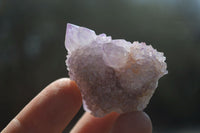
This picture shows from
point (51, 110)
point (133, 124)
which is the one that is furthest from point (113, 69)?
point (51, 110)

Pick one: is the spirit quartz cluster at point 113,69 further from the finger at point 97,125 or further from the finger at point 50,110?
the finger at point 97,125

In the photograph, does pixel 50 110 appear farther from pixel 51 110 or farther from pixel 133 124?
pixel 133 124

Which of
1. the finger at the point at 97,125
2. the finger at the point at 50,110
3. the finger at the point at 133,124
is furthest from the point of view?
the finger at the point at 97,125

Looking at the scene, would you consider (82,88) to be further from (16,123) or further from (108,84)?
(16,123)

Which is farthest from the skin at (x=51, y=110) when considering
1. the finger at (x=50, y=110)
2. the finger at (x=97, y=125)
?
the finger at (x=97, y=125)

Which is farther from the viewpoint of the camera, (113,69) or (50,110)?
(50,110)

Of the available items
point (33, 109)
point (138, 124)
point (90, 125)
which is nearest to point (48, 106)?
point (33, 109)

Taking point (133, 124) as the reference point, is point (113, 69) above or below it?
above

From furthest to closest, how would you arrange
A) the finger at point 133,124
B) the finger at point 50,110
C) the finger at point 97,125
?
the finger at point 97,125 < the finger at point 50,110 < the finger at point 133,124
